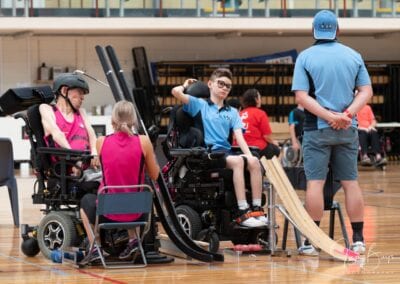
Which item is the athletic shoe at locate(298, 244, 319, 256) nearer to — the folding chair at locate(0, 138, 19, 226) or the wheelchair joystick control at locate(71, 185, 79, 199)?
the wheelchair joystick control at locate(71, 185, 79, 199)

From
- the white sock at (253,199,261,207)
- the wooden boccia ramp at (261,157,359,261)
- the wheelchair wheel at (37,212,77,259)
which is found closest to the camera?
the wooden boccia ramp at (261,157,359,261)

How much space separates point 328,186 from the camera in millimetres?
8172

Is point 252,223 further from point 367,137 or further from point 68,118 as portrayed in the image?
point 367,137

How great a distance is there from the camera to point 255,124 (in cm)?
1442

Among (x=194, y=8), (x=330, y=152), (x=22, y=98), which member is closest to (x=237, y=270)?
(x=330, y=152)

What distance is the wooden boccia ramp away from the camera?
755 centimetres

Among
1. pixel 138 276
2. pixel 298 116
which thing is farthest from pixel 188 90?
pixel 298 116

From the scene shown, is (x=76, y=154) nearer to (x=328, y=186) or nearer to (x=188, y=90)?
(x=188, y=90)

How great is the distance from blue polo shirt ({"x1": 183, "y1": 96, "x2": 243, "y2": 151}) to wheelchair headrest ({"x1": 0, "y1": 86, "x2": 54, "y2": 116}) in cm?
111

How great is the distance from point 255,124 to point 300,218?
263 inches

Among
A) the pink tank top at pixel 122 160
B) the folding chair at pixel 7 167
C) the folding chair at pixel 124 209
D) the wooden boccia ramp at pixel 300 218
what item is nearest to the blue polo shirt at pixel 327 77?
the wooden boccia ramp at pixel 300 218

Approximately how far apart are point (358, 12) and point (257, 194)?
1855 cm

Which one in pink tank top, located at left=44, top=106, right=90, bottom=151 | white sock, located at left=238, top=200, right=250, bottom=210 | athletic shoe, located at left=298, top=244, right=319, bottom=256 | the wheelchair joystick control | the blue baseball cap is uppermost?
the blue baseball cap

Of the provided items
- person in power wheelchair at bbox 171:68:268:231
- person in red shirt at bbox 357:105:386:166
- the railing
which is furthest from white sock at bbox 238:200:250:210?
the railing
